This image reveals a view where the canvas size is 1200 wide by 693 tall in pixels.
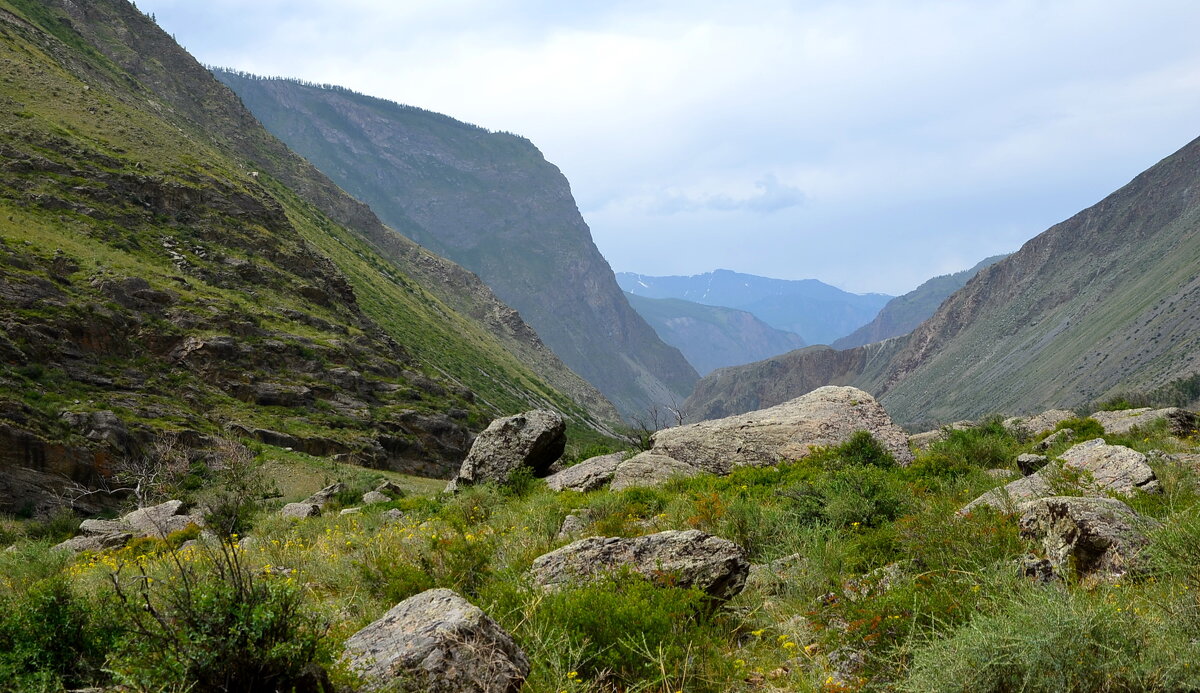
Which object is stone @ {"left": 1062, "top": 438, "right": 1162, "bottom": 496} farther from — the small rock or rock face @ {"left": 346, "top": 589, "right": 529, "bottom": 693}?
the small rock

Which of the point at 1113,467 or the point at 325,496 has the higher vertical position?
the point at 1113,467

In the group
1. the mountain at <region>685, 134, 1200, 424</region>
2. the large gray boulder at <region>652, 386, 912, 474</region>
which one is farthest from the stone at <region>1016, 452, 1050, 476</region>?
the mountain at <region>685, 134, 1200, 424</region>

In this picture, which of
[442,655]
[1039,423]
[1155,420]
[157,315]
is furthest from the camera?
[157,315]

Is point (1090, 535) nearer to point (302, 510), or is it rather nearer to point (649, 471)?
point (649, 471)

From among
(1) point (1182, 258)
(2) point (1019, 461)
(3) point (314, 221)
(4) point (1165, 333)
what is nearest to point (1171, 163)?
(1) point (1182, 258)

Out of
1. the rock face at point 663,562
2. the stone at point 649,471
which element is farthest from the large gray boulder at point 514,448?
the rock face at point 663,562

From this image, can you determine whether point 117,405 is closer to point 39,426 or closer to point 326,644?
point 39,426

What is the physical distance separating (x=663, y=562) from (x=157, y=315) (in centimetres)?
4371

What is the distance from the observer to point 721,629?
18.0 ft

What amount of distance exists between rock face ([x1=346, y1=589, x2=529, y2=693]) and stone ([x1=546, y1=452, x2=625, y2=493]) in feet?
35.1

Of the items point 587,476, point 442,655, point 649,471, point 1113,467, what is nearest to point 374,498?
point 587,476

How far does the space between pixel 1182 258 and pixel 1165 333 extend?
→ 24.1 m

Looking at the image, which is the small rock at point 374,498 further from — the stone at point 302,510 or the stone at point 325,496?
the stone at point 302,510

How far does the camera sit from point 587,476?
16.1m
